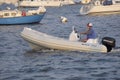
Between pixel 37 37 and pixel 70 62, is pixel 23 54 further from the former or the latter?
pixel 70 62

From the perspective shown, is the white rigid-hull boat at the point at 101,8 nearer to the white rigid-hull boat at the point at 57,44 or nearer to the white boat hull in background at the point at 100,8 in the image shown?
the white boat hull in background at the point at 100,8

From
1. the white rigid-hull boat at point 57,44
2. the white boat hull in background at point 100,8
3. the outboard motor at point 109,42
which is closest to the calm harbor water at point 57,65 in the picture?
the white rigid-hull boat at point 57,44

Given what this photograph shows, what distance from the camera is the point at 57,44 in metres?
27.7

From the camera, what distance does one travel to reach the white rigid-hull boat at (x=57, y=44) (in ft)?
89.7

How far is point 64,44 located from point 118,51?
3.29m

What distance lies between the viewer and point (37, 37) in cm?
2800

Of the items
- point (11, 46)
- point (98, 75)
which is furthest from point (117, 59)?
point (11, 46)

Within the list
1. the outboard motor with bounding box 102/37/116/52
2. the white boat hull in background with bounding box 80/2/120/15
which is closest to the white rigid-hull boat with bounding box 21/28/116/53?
the outboard motor with bounding box 102/37/116/52

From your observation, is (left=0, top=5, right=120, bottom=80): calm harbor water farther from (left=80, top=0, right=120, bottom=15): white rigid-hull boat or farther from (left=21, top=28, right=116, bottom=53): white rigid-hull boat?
(left=80, top=0, right=120, bottom=15): white rigid-hull boat

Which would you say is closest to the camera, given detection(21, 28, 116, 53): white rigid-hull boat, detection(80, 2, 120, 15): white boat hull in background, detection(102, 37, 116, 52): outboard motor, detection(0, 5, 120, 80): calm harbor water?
detection(0, 5, 120, 80): calm harbor water

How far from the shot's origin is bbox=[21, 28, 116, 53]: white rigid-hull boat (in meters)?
27.3

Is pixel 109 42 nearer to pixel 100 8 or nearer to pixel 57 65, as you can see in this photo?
pixel 57 65

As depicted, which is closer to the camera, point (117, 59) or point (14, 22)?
point (117, 59)

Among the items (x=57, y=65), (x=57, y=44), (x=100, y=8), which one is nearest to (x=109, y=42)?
(x=57, y=44)
